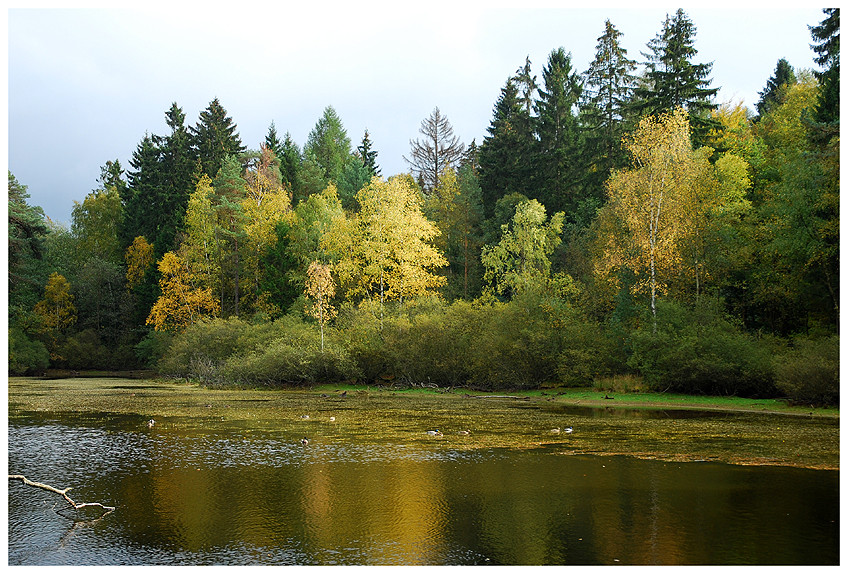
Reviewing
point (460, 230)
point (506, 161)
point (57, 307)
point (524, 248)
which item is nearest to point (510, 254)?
point (524, 248)

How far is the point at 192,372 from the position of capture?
48.0m

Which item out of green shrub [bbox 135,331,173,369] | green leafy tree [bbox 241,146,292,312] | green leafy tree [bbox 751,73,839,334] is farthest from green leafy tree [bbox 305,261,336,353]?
green leafy tree [bbox 751,73,839,334]

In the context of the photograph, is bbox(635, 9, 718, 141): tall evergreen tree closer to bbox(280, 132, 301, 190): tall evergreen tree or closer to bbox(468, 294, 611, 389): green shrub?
bbox(468, 294, 611, 389): green shrub

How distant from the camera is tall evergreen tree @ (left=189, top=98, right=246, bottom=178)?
2672 inches

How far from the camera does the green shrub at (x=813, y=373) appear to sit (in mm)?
25219

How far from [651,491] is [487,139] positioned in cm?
5315

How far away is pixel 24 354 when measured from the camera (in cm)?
5622

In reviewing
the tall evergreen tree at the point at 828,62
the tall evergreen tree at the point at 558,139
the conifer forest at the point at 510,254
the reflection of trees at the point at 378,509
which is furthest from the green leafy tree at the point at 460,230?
the reflection of trees at the point at 378,509

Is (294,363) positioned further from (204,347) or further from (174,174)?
(174,174)

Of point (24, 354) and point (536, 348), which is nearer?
point (536, 348)

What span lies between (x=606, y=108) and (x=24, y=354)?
52240 mm

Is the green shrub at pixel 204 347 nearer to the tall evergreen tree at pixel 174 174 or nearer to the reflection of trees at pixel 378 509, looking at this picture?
the tall evergreen tree at pixel 174 174

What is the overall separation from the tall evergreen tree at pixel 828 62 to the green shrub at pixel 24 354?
58687 millimetres

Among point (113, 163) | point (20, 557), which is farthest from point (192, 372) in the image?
point (113, 163)
